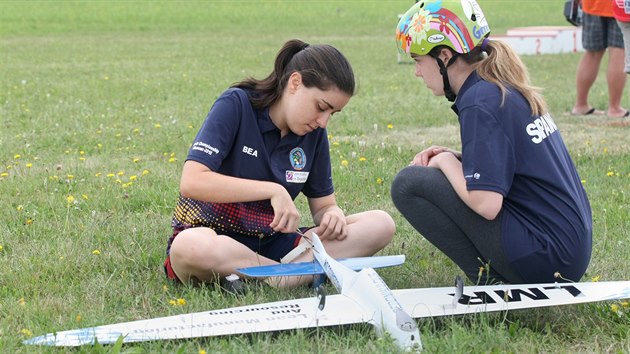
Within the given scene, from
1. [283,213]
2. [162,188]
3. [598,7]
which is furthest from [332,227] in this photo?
[598,7]

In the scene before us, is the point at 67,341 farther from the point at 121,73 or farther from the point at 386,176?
the point at 121,73

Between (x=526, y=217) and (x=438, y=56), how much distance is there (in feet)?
2.49

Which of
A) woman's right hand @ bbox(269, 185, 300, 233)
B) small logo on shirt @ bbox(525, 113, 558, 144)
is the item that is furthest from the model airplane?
small logo on shirt @ bbox(525, 113, 558, 144)

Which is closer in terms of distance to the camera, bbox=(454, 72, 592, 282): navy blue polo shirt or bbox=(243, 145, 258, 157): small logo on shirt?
bbox=(454, 72, 592, 282): navy blue polo shirt

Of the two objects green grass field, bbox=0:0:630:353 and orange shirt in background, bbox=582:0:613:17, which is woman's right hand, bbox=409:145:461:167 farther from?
orange shirt in background, bbox=582:0:613:17

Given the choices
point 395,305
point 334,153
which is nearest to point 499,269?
point 395,305

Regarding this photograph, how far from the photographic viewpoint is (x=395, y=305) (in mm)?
3219

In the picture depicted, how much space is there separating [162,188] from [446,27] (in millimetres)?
2829

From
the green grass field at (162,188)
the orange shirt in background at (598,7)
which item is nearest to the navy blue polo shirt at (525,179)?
the green grass field at (162,188)

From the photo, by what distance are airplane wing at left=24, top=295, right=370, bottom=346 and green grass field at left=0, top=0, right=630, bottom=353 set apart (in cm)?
5

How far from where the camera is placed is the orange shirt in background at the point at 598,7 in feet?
30.0

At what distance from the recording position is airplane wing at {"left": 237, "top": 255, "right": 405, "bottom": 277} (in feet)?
12.4

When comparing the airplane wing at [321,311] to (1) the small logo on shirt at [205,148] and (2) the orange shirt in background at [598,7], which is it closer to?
(1) the small logo on shirt at [205,148]

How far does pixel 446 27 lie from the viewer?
3.67 meters
